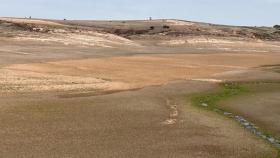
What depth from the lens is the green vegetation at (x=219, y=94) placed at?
3055 centimetres

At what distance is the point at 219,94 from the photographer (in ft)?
113

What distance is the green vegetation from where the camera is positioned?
3055 centimetres

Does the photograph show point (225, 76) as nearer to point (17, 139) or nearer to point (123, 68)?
point (123, 68)

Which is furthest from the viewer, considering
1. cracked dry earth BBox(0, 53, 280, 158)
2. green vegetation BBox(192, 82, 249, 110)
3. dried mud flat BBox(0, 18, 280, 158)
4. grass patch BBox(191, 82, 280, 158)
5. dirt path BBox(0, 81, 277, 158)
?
green vegetation BBox(192, 82, 249, 110)

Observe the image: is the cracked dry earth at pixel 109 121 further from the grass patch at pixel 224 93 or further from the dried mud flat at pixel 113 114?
the grass patch at pixel 224 93

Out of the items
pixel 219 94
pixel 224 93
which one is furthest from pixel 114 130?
pixel 224 93

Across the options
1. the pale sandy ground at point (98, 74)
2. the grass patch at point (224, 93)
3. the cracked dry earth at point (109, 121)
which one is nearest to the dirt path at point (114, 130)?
the cracked dry earth at point (109, 121)

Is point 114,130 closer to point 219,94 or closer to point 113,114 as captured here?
point 113,114

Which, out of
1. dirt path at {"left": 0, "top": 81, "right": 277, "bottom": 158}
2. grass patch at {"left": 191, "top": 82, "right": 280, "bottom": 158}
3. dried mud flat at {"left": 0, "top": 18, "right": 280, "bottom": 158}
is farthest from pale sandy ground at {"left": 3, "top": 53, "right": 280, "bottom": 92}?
dirt path at {"left": 0, "top": 81, "right": 277, "bottom": 158}

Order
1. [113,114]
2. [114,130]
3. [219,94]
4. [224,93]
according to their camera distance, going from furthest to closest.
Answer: [224,93] < [219,94] < [113,114] < [114,130]

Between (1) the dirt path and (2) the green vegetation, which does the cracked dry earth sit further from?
(2) the green vegetation

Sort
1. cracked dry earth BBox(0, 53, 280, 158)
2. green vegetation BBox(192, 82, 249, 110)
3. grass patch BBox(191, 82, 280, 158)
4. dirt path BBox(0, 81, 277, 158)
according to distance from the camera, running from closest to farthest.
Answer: dirt path BBox(0, 81, 277, 158) < cracked dry earth BBox(0, 53, 280, 158) < grass patch BBox(191, 82, 280, 158) < green vegetation BBox(192, 82, 249, 110)

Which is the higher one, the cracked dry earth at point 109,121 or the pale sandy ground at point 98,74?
the cracked dry earth at point 109,121

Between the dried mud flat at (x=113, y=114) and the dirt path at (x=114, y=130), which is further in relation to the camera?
the dried mud flat at (x=113, y=114)
